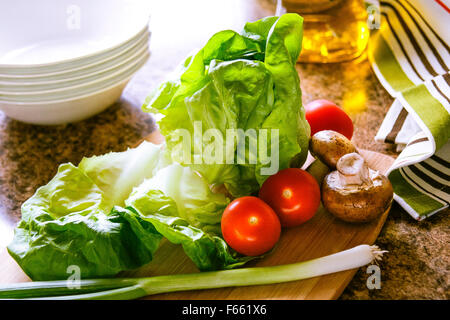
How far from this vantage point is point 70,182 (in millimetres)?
1146

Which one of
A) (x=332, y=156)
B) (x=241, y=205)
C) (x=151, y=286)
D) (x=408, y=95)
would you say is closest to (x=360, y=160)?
(x=332, y=156)

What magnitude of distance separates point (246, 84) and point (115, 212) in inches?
13.9

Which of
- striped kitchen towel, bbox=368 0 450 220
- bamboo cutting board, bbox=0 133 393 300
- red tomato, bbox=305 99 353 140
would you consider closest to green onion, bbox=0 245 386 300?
bamboo cutting board, bbox=0 133 393 300

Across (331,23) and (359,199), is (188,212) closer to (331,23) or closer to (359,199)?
(359,199)

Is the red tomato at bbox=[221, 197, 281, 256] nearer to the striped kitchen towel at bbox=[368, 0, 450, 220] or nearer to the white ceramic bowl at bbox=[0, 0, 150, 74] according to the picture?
the striped kitchen towel at bbox=[368, 0, 450, 220]

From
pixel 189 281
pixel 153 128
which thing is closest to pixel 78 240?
pixel 189 281

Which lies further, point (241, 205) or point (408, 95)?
point (408, 95)

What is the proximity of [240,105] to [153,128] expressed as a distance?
50 cm

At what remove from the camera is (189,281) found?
0.98 m

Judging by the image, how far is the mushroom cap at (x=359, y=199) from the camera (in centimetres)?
104

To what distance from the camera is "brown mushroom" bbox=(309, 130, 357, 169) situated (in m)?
1.14

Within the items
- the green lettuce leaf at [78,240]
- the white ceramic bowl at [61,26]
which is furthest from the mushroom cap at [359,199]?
the white ceramic bowl at [61,26]

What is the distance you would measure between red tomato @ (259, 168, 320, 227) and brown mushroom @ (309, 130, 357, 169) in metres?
0.09
